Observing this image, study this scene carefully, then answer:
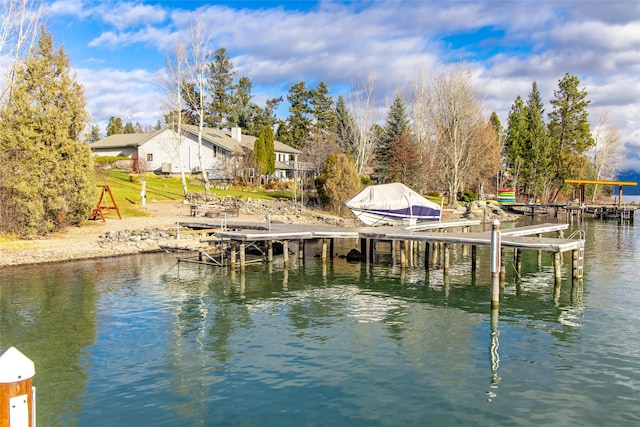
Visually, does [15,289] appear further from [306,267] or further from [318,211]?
[318,211]

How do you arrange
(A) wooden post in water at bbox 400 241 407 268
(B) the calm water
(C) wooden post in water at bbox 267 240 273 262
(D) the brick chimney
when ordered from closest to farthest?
(B) the calm water
(A) wooden post in water at bbox 400 241 407 268
(C) wooden post in water at bbox 267 240 273 262
(D) the brick chimney

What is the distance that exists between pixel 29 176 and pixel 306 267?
55.8 feet

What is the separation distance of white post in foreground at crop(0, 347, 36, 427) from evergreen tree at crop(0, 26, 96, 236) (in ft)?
94.7

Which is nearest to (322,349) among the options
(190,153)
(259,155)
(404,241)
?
(404,241)

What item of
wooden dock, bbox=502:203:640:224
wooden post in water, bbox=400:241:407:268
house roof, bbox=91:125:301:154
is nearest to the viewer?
wooden post in water, bbox=400:241:407:268

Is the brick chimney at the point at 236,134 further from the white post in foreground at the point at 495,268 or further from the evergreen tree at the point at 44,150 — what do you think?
the white post in foreground at the point at 495,268

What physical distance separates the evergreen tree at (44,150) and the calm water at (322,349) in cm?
601

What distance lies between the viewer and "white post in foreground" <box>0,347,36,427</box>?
4160 mm

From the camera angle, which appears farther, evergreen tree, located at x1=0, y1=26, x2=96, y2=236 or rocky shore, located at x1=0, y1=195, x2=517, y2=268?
evergreen tree, located at x1=0, y1=26, x2=96, y2=236

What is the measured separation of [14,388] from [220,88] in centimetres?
9839

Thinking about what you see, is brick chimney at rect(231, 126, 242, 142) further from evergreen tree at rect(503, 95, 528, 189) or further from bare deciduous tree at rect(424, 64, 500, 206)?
evergreen tree at rect(503, 95, 528, 189)

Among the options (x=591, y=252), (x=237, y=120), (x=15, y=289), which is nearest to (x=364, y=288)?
(x=15, y=289)

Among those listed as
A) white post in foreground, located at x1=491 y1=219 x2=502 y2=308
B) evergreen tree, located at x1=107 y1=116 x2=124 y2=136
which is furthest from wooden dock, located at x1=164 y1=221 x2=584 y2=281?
evergreen tree, located at x1=107 y1=116 x2=124 y2=136

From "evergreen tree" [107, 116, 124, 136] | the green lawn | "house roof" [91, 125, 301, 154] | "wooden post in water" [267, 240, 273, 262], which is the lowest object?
"wooden post in water" [267, 240, 273, 262]
